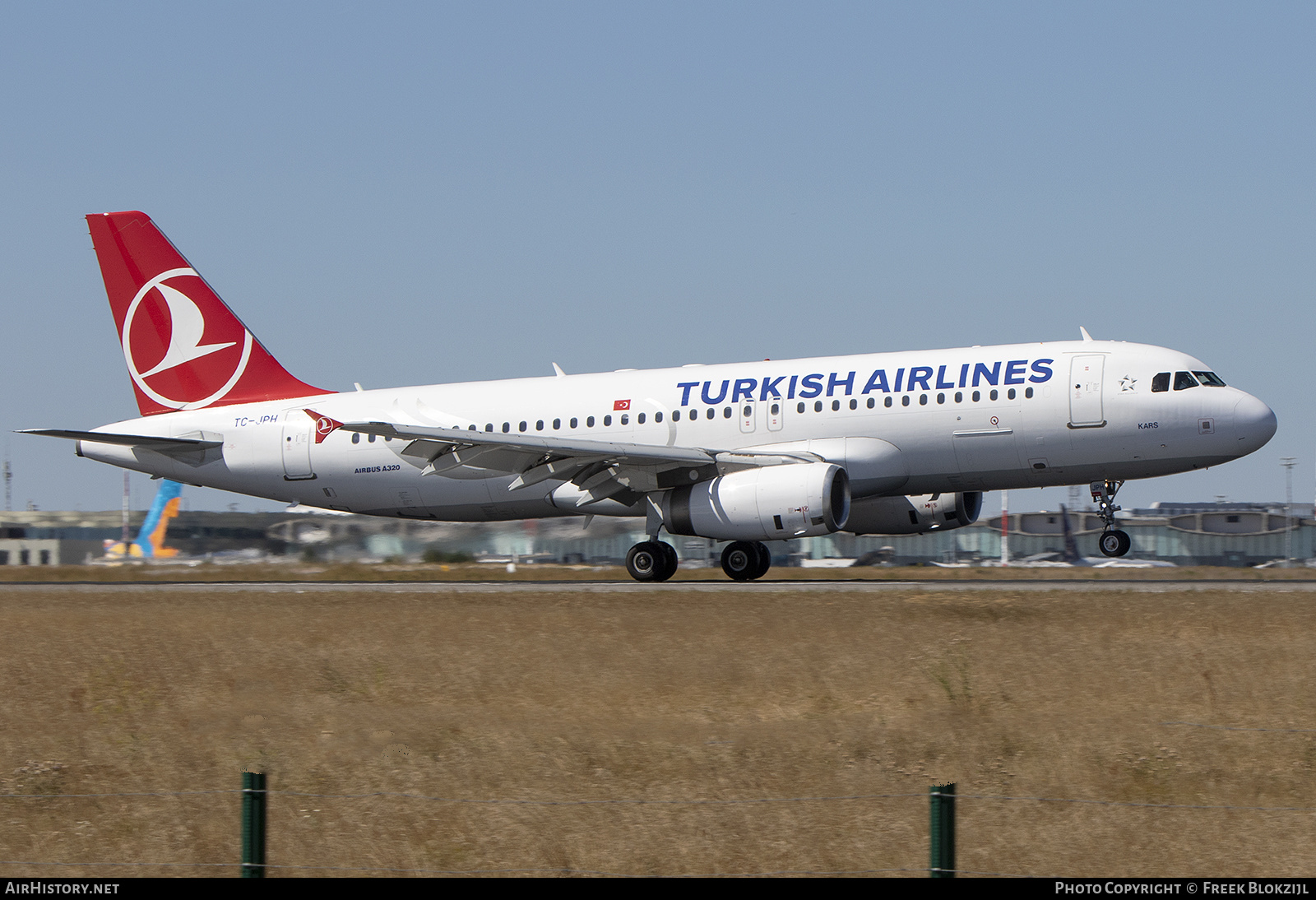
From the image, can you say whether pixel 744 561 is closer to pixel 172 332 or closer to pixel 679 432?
pixel 679 432

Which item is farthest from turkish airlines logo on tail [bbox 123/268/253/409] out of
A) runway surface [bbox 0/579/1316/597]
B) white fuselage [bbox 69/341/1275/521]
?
runway surface [bbox 0/579/1316/597]

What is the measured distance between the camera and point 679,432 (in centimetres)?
3045

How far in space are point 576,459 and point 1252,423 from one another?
524 inches

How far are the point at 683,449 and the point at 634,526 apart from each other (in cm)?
965

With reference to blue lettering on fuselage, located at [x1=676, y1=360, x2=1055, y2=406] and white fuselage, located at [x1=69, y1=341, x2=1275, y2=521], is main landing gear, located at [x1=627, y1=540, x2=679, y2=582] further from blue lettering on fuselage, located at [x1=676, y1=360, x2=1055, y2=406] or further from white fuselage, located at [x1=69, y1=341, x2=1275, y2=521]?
blue lettering on fuselage, located at [x1=676, y1=360, x2=1055, y2=406]

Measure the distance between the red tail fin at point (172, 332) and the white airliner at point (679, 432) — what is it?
51 mm

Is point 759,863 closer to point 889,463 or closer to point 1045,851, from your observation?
point 1045,851

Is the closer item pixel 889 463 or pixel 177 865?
pixel 177 865

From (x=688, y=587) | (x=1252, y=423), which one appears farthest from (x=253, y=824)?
(x=1252, y=423)

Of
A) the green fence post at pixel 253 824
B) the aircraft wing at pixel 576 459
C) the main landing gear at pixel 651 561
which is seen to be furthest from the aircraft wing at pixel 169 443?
the green fence post at pixel 253 824

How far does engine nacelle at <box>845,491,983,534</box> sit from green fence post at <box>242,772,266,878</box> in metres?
24.0

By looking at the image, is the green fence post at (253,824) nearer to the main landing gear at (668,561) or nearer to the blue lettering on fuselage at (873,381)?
the blue lettering on fuselage at (873,381)

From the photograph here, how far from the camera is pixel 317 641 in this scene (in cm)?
2084
